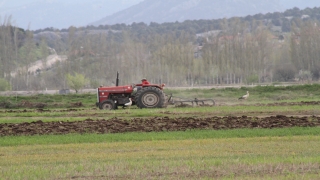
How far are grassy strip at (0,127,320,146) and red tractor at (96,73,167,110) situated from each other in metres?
15.7

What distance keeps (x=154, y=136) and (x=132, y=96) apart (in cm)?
1768

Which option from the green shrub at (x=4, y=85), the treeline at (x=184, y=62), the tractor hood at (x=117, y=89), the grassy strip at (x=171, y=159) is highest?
the treeline at (x=184, y=62)

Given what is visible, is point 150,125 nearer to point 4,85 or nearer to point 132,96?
point 132,96

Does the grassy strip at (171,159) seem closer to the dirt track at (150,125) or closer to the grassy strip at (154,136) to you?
the grassy strip at (154,136)

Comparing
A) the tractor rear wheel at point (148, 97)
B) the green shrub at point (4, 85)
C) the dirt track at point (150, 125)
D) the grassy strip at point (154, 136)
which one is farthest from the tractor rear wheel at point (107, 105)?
the green shrub at point (4, 85)

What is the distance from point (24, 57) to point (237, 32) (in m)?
37.3

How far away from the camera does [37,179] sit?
43.8 ft

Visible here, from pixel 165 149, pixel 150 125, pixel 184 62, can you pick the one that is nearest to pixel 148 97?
pixel 150 125

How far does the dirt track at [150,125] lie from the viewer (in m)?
25.5

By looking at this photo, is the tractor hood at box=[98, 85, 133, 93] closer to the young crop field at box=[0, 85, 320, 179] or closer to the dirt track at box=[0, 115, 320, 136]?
the young crop field at box=[0, 85, 320, 179]

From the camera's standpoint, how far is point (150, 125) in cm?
2697

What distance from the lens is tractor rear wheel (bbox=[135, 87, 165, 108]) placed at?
4009cm

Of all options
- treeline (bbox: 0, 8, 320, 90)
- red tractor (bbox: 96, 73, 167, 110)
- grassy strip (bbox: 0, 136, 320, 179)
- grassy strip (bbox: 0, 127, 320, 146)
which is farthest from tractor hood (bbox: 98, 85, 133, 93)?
treeline (bbox: 0, 8, 320, 90)

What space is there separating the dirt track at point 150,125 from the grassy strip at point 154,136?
4.06ft
